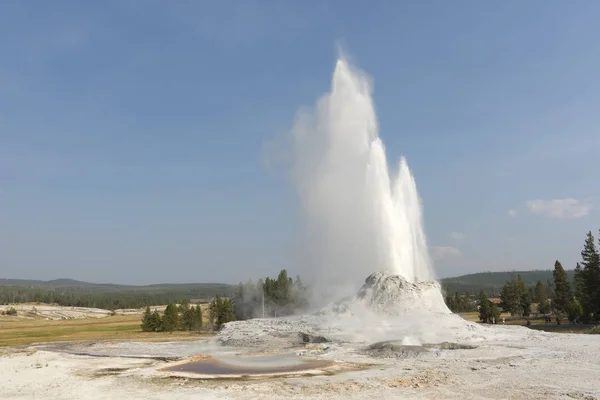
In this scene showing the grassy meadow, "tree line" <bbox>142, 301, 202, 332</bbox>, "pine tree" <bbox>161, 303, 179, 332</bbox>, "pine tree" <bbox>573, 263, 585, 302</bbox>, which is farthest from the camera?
"tree line" <bbox>142, 301, 202, 332</bbox>

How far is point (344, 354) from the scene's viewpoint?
28.9 m

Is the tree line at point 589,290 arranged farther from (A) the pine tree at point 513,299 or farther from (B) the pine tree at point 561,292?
(A) the pine tree at point 513,299

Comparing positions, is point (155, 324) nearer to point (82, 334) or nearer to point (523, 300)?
point (82, 334)

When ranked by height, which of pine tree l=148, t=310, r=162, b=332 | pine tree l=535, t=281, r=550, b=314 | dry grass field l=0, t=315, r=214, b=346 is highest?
pine tree l=535, t=281, r=550, b=314

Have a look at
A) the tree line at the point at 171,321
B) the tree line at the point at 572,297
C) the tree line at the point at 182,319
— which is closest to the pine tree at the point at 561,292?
the tree line at the point at 572,297

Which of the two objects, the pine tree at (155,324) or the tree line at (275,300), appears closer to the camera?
the pine tree at (155,324)

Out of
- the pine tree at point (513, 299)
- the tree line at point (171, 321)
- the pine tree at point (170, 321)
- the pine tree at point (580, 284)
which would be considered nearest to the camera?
the pine tree at point (580, 284)

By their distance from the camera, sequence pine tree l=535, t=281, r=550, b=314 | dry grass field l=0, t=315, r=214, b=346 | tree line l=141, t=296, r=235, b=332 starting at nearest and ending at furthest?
dry grass field l=0, t=315, r=214, b=346 → tree line l=141, t=296, r=235, b=332 → pine tree l=535, t=281, r=550, b=314

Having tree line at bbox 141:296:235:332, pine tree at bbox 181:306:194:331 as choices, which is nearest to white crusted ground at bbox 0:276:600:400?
tree line at bbox 141:296:235:332

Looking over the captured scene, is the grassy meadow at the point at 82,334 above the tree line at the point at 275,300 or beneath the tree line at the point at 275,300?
beneath

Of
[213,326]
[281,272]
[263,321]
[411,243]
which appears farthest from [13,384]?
[281,272]

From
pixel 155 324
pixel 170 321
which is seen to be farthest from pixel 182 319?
pixel 155 324

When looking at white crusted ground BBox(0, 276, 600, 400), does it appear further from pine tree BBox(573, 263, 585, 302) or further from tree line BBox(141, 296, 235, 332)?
pine tree BBox(573, 263, 585, 302)

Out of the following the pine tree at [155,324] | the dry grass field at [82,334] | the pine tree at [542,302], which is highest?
the pine tree at [542,302]
